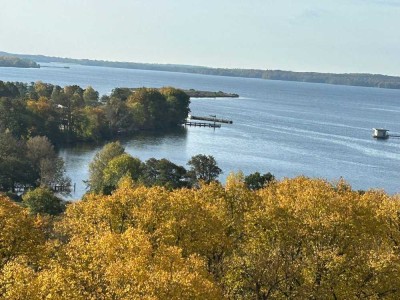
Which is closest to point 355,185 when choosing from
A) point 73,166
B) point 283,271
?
point 73,166

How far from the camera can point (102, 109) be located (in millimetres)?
108688

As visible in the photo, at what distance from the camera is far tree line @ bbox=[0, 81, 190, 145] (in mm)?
88250

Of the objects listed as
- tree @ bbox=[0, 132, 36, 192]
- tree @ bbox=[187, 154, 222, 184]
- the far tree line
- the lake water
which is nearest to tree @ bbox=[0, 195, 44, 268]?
tree @ bbox=[0, 132, 36, 192]

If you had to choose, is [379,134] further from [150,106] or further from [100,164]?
[100,164]

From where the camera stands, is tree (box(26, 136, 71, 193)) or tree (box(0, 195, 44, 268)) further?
tree (box(26, 136, 71, 193))

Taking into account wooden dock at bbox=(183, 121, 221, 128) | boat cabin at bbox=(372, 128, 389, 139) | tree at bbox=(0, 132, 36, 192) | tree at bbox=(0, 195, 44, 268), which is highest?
tree at bbox=(0, 195, 44, 268)

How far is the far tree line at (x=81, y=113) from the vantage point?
88.2m

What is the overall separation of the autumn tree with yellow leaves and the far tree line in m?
53.7

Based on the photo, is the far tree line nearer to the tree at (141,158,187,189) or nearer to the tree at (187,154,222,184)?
the tree at (141,158,187,189)

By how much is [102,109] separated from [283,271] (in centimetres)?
8908

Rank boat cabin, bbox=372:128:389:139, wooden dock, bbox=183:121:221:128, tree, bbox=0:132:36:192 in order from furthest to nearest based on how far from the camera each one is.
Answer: wooden dock, bbox=183:121:221:128
boat cabin, bbox=372:128:389:139
tree, bbox=0:132:36:192

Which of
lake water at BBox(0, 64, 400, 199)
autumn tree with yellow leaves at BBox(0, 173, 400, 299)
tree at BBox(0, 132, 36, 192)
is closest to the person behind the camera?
autumn tree with yellow leaves at BBox(0, 173, 400, 299)

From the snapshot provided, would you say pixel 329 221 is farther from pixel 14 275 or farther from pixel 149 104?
pixel 149 104

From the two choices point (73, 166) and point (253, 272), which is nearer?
point (253, 272)
